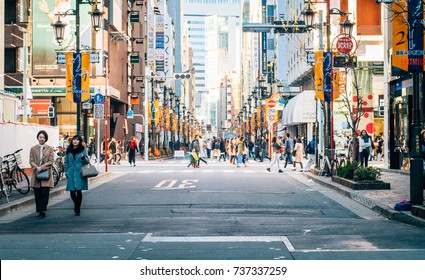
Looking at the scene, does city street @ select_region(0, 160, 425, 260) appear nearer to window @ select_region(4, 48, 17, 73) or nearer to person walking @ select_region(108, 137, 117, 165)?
person walking @ select_region(108, 137, 117, 165)

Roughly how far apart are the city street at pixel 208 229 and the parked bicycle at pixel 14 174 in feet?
3.47

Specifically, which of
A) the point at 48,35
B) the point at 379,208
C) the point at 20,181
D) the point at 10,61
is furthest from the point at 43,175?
the point at 48,35

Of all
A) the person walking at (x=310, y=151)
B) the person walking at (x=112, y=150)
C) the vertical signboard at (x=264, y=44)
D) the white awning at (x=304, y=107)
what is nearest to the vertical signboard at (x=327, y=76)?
the person walking at (x=310, y=151)

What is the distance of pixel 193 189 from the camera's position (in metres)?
23.2

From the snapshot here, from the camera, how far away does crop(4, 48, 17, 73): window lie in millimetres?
61562

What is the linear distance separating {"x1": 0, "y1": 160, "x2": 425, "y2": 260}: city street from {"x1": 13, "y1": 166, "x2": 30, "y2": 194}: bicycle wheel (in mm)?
1009

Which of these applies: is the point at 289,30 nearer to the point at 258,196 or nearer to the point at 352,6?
the point at 352,6

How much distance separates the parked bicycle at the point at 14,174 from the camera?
64.5 ft

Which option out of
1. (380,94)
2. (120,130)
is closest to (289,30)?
(380,94)

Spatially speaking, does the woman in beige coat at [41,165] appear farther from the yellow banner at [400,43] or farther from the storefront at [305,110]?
the storefront at [305,110]

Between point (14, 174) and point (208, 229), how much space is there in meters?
9.36

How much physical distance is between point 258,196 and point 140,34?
76.7 metres

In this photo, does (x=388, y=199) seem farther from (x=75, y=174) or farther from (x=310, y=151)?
(x=310, y=151)

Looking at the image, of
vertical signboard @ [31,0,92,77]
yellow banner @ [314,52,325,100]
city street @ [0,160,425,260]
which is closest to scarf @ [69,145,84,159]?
city street @ [0,160,425,260]
